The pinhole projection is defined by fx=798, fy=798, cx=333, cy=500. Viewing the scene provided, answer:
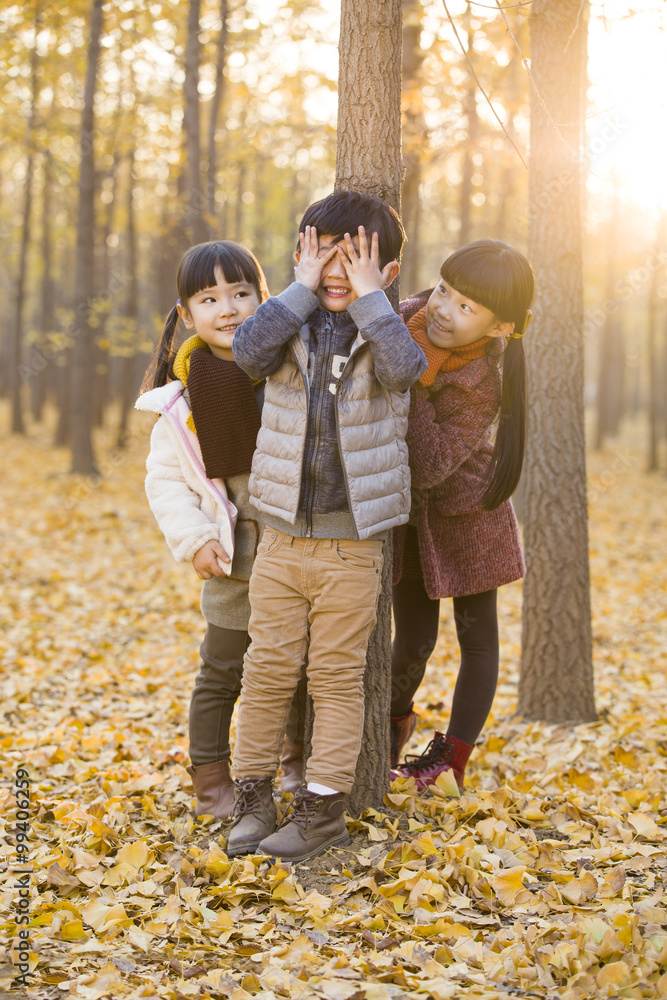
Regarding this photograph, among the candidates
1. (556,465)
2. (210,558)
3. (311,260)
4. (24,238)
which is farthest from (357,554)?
(24,238)

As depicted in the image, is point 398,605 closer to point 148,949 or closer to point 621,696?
point 148,949

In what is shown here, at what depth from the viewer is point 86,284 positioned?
11.7 m

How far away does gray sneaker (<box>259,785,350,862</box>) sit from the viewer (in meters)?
2.45

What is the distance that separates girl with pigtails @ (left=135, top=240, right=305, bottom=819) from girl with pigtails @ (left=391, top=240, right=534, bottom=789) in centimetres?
57

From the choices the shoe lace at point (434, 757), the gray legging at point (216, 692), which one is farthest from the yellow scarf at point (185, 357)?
the shoe lace at point (434, 757)

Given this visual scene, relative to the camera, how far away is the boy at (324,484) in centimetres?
235

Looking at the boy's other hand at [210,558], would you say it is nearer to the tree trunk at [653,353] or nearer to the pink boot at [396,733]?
the pink boot at [396,733]

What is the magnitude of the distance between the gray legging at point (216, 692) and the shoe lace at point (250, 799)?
28 centimetres

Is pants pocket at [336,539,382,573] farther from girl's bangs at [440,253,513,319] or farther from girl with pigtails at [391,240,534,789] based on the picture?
girl's bangs at [440,253,513,319]

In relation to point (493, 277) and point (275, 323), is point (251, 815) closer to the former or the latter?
point (275, 323)

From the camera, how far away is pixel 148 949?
209cm

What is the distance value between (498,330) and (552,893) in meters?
1.73

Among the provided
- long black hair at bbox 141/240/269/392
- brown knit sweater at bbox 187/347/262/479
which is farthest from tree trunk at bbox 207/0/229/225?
brown knit sweater at bbox 187/347/262/479

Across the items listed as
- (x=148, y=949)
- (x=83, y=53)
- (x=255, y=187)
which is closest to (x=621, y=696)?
(x=148, y=949)
